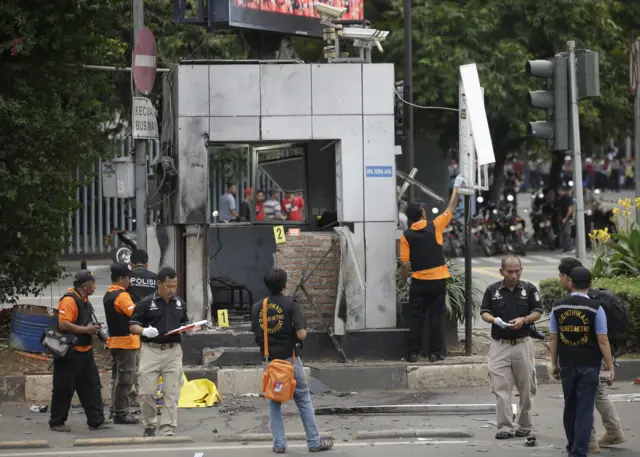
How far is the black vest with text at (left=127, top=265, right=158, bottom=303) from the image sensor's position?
1277cm

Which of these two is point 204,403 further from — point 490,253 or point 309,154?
point 490,253

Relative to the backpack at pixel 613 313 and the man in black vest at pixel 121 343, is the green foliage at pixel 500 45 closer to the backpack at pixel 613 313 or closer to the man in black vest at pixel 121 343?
the man in black vest at pixel 121 343

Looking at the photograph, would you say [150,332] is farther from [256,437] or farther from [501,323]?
[501,323]

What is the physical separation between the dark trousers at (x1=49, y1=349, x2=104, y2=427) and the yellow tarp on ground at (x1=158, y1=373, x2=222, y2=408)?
4.27 feet

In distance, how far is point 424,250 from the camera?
14.2m

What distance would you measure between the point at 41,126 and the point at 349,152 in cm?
385

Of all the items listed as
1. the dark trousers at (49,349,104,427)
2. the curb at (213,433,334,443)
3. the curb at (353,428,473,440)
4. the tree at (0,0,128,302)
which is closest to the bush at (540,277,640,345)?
the curb at (353,428,473,440)

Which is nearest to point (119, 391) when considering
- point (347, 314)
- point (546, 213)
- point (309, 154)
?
point (347, 314)

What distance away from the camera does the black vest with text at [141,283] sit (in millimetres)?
12766

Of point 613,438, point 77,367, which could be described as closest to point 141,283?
point 77,367

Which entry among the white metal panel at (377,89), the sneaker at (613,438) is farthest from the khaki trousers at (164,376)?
the white metal panel at (377,89)

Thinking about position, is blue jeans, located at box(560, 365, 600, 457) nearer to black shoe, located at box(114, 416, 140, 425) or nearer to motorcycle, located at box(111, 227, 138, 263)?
black shoe, located at box(114, 416, 140, 425)

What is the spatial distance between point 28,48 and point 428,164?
2246 cm

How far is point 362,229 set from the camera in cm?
1483
